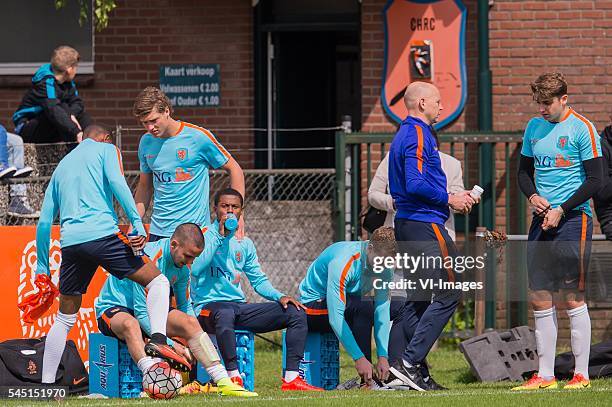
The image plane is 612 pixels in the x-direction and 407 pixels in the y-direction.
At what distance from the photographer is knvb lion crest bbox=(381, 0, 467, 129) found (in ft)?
41.9

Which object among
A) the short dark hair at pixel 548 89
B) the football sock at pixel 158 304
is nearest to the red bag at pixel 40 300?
the football sock at pixel 158 304

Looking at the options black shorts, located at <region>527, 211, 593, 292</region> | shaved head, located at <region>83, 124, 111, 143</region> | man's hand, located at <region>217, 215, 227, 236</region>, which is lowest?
black shorts, located at <region>527, 211, 593, 292</region>

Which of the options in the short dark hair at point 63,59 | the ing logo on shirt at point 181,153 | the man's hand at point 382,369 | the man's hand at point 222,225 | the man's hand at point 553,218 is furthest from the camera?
the short dark hair at point 63,59

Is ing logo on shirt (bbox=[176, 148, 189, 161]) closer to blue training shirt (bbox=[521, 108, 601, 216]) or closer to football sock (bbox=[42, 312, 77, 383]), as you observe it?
football sock (bbox=[42, 312, 77, 383])

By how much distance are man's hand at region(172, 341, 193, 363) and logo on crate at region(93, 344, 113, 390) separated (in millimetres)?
454

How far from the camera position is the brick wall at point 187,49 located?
13492 mm

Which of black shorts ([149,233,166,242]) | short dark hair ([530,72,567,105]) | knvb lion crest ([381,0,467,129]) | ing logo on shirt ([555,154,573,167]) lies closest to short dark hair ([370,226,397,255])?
ing logo on shirt ([555,154,573,167])

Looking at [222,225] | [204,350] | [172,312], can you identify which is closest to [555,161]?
[222,225]

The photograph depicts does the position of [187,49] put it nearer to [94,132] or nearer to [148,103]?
[148,103]

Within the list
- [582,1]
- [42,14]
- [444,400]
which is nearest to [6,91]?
[42,14]

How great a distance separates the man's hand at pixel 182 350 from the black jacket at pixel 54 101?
369 centimetres

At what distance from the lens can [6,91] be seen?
45.2ft

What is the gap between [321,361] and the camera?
30.1 feet

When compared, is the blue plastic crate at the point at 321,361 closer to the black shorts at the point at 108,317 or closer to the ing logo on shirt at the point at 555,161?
the black shorts at the point at 108,317
